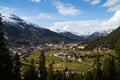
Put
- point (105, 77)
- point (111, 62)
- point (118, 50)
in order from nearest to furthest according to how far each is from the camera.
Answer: point (118, 50) < point (111, 62) < point (105, 77)

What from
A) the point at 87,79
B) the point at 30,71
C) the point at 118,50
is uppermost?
the point at 118,50

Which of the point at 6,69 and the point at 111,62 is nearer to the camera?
the point at 6,69

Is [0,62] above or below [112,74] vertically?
above

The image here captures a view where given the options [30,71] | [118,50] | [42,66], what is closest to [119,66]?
[118,50]

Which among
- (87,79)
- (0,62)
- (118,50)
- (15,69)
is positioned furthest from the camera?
(87,79)

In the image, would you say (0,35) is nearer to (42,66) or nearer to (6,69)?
(6,69)

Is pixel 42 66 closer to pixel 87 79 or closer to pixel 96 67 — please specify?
pixel 96 67

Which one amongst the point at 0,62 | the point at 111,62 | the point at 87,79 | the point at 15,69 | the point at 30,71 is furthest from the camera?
the point at 87,79

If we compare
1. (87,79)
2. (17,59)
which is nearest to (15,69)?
(17,59)

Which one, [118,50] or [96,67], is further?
[96,67]
